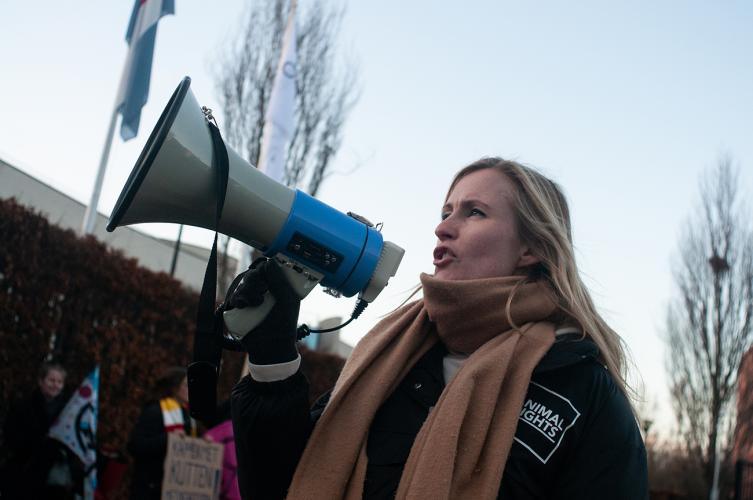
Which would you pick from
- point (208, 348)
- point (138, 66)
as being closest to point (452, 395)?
point (208, 348)

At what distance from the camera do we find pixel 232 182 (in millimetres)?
1906

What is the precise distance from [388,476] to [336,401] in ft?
0.78

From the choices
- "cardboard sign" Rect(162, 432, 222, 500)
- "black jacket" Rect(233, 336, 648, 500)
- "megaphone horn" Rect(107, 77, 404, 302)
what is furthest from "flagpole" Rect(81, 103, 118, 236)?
"black jacket" Rect(233, 336, 648, 500)

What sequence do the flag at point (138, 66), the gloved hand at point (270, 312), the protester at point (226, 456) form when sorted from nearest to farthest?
1. the gloved hand at point (270, 312)
2. the protester at point (226, 456)
3. the flag at point (138, 66)

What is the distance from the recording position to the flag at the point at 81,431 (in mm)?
5297

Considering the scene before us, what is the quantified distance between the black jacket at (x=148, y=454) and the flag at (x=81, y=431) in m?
0.28

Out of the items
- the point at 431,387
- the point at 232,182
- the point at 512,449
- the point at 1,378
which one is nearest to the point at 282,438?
the point at 431,387

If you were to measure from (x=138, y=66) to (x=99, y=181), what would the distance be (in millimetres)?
1302

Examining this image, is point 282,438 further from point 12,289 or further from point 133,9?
point 133,9

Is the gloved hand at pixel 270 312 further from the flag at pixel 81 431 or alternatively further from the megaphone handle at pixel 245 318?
the flag at pixel 81 431

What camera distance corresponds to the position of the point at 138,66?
8.03 meters

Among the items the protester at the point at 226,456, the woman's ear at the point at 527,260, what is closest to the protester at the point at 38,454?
the protester at the point at 226,456

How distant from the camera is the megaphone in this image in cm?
184

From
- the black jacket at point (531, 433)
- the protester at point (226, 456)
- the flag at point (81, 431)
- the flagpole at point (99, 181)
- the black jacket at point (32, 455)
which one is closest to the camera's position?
the black jacket at point (531, 433)
